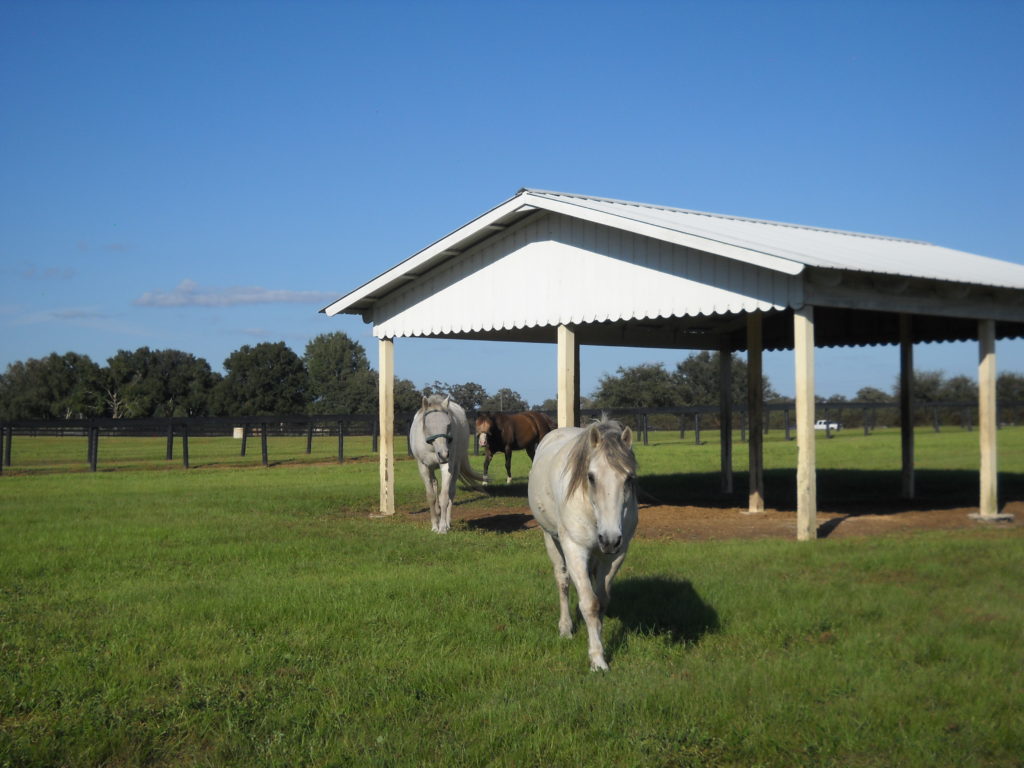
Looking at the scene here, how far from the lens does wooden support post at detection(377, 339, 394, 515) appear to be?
51.2ft

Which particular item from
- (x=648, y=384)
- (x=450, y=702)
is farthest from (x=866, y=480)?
(x=648, y=384)

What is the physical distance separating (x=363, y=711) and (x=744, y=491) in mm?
15014

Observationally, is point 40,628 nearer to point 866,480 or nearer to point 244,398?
point 866,480

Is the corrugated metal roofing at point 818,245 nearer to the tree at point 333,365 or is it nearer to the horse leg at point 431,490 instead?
the horse leg at point 431,490

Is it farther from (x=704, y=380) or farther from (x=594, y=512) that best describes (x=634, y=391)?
(x=594, y=512)

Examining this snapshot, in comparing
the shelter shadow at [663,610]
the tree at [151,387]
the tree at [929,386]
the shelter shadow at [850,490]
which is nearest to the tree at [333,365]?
the tree at [151,387]

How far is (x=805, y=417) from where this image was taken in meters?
11.2

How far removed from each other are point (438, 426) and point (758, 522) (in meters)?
5.05

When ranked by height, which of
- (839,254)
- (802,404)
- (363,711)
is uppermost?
(839,254)

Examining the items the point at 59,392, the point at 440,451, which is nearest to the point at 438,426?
the point at 440,451

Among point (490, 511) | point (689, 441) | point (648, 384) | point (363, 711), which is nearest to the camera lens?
point (363, 711)

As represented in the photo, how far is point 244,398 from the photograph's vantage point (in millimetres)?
85312

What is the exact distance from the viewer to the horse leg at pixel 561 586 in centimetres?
694

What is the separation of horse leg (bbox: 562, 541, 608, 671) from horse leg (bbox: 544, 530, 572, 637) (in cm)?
78
